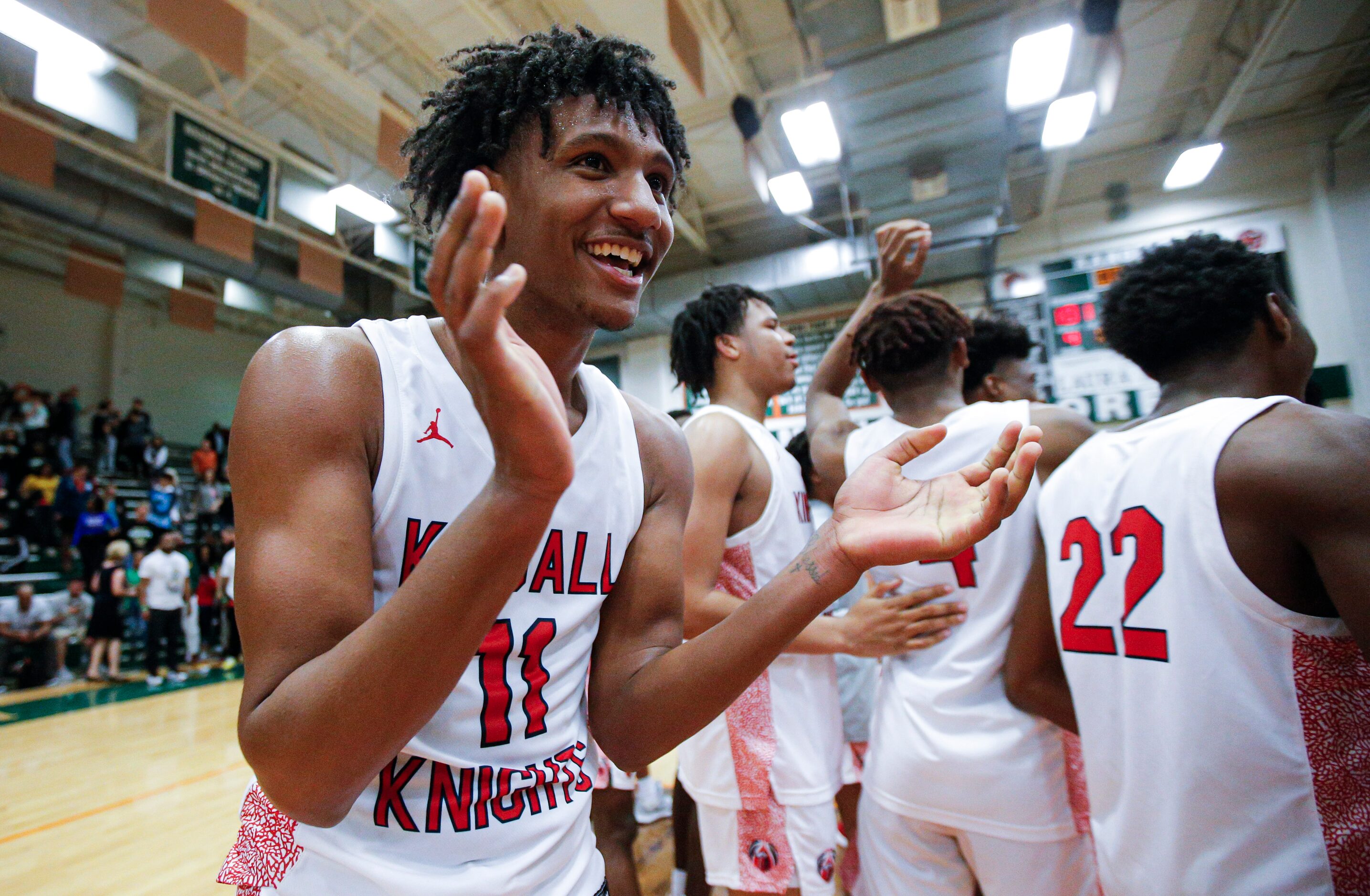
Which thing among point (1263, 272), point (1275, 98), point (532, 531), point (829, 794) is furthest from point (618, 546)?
point (1275, 98)

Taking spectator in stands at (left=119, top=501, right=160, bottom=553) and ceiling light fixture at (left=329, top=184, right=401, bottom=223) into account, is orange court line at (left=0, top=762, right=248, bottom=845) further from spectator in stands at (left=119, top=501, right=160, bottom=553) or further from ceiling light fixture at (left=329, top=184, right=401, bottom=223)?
spectator in stands at (left=119, top=501, right=160, bottom=553)

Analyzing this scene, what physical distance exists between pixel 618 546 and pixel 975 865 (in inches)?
54.0

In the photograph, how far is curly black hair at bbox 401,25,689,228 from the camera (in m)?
1.27

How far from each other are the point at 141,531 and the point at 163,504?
148 cm

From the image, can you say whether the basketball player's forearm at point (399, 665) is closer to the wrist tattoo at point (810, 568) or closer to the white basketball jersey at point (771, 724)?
the wrist tattoo at point (810, 568)

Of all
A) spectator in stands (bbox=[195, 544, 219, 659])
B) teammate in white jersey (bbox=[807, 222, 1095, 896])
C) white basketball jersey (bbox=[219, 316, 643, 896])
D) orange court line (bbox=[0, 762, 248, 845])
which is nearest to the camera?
white basketball jersey (bbox=[219, 316, 643, 896])

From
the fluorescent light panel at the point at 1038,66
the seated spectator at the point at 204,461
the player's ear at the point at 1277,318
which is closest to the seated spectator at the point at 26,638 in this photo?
the seated spectator at the point at 204,461

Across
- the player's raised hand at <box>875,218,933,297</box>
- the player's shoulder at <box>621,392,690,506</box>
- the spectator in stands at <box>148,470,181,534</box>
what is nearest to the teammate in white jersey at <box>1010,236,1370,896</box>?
the player's raised hand at <box>875,218,933,297</box>

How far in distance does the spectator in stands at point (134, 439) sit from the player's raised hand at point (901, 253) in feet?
44.0

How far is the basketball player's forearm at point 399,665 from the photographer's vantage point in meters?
0.72

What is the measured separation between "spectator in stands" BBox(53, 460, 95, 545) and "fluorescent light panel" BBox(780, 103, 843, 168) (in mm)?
10887

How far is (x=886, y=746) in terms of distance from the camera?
77.8 inches

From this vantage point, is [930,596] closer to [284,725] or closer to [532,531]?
[532,531]

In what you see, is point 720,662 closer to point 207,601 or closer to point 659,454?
point 659,454
